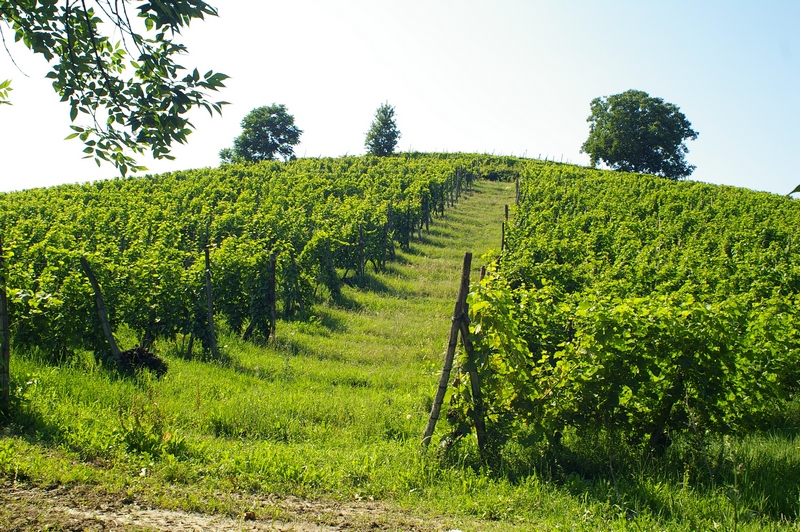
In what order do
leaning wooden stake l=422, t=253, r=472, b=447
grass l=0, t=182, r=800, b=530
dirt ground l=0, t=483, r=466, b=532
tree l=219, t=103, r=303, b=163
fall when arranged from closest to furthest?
1. dirt ground l=0, t=483, r=466, b=532
2. grass l=0, t=182, r=800, b=530
3. leaning wooden stake l=422, t=253, r=472, b=447
4. tree l=219, t=103, r=303, b=163

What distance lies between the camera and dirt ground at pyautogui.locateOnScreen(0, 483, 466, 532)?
4184 millimetres

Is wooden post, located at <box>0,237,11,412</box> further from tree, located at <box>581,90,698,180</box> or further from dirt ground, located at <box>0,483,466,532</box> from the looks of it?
tree, located at <box>581,90,698,180</box>

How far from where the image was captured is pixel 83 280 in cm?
927

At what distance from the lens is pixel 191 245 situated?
1864cm

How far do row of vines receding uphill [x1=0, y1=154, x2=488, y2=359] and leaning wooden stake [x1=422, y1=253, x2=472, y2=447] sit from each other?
4.07 meters

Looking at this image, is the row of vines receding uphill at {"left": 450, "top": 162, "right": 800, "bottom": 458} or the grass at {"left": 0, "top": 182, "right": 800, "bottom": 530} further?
the row of vines receding uphill at {"left": 450, "top": 162, "right": 800, "bottom": 458}

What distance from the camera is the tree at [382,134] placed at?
66188mm

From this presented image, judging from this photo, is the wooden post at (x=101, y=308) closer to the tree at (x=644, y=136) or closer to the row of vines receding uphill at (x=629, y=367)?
the row of vines receding uphill at (x=629, y=367)

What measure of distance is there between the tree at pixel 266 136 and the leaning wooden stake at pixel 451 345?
2465 inches

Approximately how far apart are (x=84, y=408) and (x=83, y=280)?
137 inches

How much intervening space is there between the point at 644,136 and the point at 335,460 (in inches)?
2443

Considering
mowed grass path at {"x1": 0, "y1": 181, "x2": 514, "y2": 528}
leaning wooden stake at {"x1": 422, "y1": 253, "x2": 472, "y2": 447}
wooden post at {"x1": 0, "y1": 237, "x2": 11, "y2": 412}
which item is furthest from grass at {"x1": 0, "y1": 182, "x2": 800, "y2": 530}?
leaning wooden stake at {"x1": 422, "y1": 253, "x2": 472, "y2": 447}

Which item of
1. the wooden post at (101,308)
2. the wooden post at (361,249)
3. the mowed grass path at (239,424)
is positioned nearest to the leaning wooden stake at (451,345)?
the mowed grass path at (239,424)

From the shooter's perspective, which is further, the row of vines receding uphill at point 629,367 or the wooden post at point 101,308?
the wooden post at point 101,308
